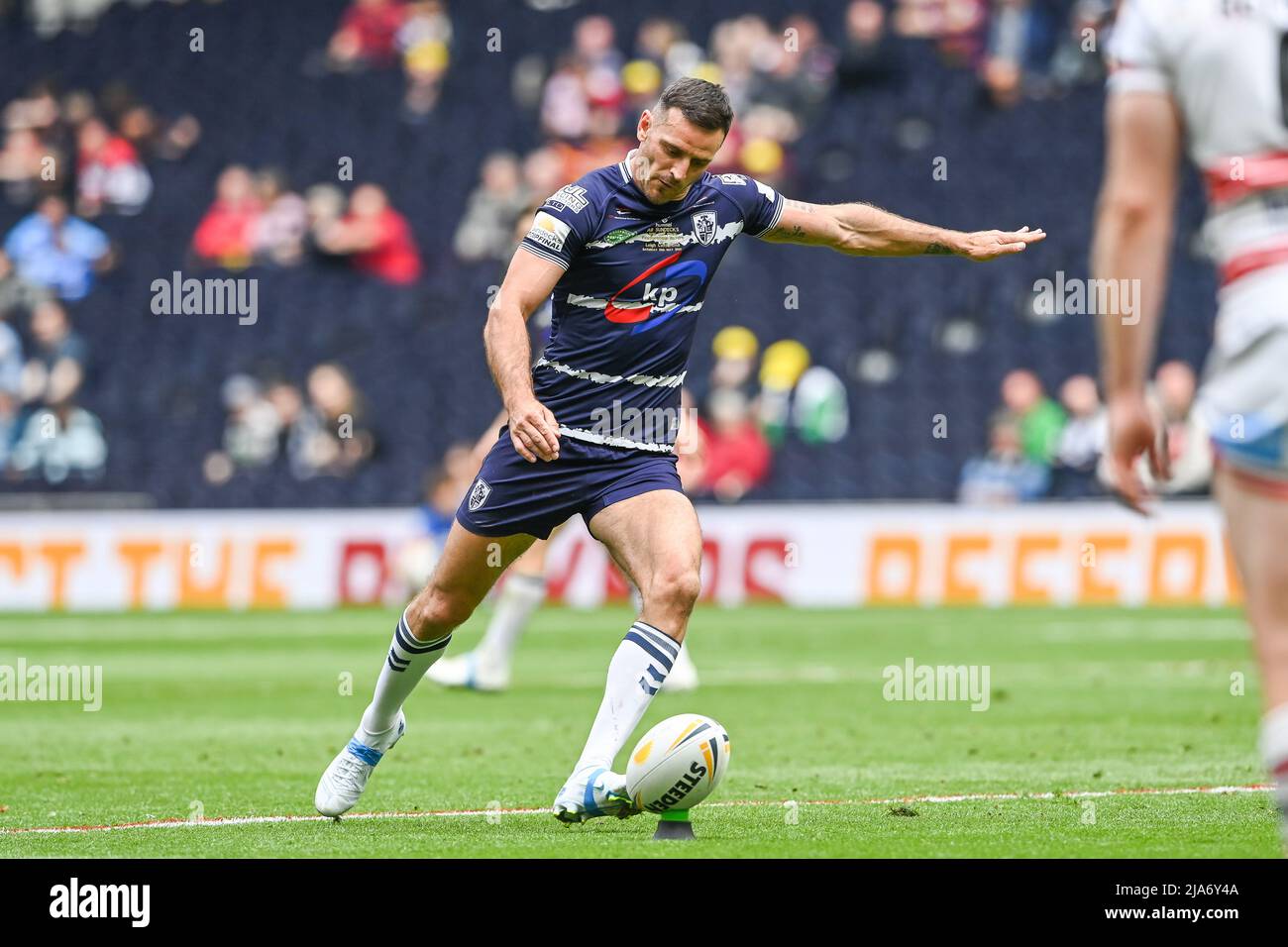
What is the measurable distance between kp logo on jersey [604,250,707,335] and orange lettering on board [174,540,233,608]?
51.8 ft

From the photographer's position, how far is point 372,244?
26125 millimetres

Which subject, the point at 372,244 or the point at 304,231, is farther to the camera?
the point at 304,231

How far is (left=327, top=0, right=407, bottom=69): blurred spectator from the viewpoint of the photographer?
1158 inches

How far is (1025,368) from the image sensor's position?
2403cm

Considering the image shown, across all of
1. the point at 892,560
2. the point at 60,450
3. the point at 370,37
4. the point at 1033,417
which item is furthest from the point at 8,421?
the point at 1033,417

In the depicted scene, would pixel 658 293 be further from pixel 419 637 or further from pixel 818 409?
pixel 818 409

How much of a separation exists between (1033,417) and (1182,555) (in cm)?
229

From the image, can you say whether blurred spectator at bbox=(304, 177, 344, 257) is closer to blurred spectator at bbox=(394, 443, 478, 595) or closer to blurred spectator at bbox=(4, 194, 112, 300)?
blurred spectator at bbox=(4, 194, 112, 300)

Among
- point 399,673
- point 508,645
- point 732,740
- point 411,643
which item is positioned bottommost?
point 732,740

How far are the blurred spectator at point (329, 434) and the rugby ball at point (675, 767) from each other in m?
16.9

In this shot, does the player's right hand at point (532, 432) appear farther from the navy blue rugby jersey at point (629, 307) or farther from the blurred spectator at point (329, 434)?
the blurred spectator at point (329, 434)

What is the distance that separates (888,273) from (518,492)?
1799 cm
